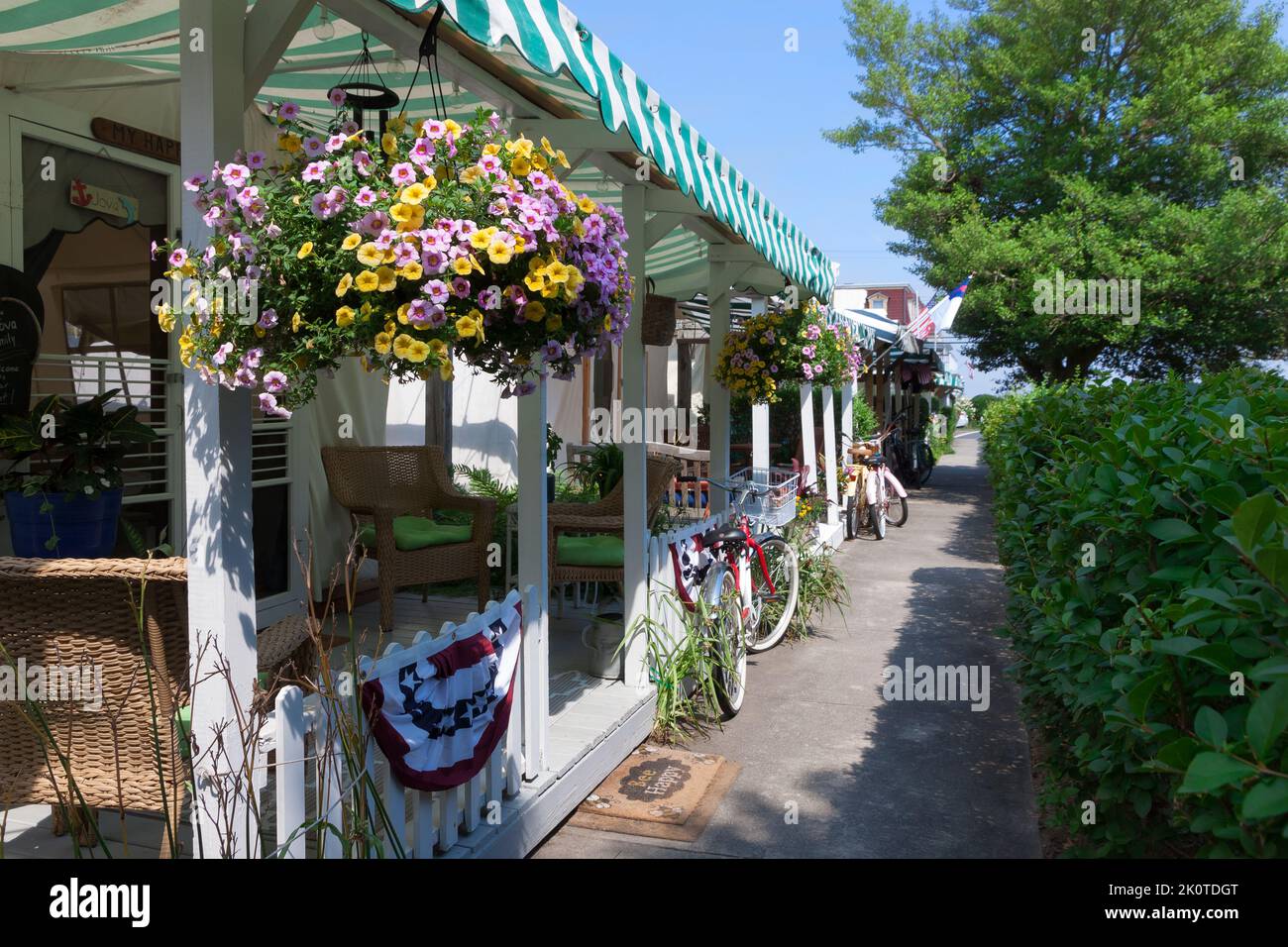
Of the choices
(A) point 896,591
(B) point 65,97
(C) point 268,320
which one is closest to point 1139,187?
(A) point 896,591

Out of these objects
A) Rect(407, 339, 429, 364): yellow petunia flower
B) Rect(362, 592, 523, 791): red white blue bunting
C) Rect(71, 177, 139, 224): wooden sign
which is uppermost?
Rect(71, 177, 139, 224): wooden sign

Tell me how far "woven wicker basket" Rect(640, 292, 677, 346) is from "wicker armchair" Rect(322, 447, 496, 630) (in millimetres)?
1334

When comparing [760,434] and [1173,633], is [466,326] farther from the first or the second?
[760,434]

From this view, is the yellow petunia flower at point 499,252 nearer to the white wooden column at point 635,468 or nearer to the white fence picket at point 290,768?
the white fence picket at point 290,768

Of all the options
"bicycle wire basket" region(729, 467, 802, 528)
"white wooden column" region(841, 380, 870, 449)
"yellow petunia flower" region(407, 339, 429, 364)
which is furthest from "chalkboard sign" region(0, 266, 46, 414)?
"white wooden column" region(841, 380, 870, 449)

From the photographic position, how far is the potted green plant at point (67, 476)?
347 centimetres

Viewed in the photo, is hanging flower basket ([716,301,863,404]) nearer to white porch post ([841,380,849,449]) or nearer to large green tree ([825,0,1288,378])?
white porch post ([841,380,849,449])

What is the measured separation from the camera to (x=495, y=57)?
11.2 feet

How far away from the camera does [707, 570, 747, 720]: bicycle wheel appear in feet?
16.6

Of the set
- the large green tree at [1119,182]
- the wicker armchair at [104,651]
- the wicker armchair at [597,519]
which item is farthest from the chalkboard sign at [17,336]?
the large green tree at [1119,182]

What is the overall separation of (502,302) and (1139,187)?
1633 centimetres

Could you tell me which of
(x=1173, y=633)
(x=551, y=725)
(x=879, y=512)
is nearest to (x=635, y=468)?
(x=551, y=725)

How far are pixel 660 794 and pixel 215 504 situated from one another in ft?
7.81

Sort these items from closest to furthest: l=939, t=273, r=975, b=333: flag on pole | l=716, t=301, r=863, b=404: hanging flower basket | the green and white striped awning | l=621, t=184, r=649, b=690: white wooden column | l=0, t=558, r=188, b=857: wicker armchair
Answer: l=0, t=558, r=188, b=857: wicker armchair < the green and white striped awning < l=621, t=184, r=649, b=690: white wooden column < l=716, t=301, r=863, b=404: hanging flower basket < l=939, t=273, r=975, b=333: flag on pole
